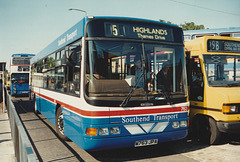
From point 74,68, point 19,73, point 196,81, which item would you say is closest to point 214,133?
point 196,81

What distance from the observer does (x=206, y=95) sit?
6863 millimetres

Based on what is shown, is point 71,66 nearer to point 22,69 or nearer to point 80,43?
point 80,43

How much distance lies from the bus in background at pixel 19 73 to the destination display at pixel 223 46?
21208 mm

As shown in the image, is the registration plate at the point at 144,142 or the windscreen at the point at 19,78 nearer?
the registration plate at the point at 144,142

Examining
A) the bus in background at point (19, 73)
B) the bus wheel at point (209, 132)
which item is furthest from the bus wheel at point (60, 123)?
the bus in background at point (19, 73)

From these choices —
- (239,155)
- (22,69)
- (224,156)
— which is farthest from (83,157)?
(22,69)

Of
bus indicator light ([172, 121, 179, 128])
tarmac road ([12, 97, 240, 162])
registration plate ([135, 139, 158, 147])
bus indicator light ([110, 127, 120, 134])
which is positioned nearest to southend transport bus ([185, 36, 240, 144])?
tarmac road ([12, 97, 240, 162])

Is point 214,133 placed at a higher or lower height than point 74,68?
lower

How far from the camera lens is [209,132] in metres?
6.87

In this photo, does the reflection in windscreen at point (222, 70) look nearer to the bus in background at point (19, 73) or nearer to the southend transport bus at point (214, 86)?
the southend transport bus at point (214, 86)

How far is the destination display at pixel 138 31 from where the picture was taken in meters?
5.40

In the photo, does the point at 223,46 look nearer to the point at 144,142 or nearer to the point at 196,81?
the point at 196,81

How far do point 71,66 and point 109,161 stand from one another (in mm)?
2330

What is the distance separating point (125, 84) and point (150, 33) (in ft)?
4.34
